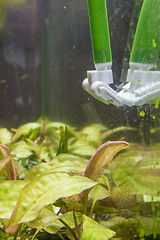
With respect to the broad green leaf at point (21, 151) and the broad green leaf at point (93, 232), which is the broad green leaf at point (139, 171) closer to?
the broad green leaf at point (93, 232)

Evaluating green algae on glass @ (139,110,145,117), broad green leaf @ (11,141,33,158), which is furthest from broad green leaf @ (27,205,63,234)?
broad green leaf @ (11,141,33,158)

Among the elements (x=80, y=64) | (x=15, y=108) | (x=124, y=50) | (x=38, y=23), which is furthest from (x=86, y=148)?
(x=38, y=23)

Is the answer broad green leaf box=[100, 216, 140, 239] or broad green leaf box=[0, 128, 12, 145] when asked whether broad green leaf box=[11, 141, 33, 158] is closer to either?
broad green leaf box=[0, 128, 12, 145]

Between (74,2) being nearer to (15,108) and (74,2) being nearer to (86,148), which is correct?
(86,148)

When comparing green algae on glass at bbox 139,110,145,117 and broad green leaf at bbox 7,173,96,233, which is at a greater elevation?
green algae on glass at bbox 139,110,145,117

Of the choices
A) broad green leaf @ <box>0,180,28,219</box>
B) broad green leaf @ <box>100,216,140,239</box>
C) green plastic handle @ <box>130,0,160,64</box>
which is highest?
green plastic handle @ <box>130,0,160,64</box>

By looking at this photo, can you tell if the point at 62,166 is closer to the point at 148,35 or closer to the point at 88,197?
the point at 88,197
